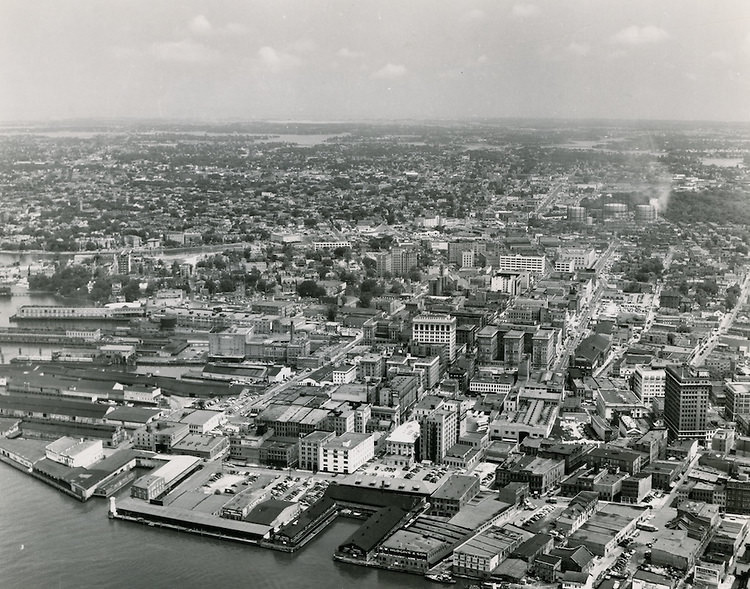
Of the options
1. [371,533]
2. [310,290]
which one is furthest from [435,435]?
[310,290]

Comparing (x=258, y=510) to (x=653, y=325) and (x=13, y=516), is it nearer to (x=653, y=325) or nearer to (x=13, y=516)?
(x=13, y=516)

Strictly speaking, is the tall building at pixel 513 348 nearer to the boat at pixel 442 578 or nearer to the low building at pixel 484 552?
the low building at pixel 484 552

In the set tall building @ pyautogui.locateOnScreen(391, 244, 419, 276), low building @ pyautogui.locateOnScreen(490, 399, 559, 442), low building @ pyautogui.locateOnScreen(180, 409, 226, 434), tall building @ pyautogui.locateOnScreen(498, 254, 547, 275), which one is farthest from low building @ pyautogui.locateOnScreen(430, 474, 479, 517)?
tall building @ pyautogui.locateOnScreen(498, 254, 547, 275)

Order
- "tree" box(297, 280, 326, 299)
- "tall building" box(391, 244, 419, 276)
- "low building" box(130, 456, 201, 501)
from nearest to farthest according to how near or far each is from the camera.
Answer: "low building" box(130, 456, 201, 501) → "tree" box(297, 280, 326, 299) → "tall building" box(391, 244, 419, 276)

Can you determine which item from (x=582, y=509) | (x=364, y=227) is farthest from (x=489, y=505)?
(x=364, y=227)

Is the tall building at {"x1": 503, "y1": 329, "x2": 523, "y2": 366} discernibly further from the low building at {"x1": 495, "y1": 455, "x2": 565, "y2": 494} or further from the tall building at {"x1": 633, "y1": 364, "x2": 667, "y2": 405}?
the low building at {"x1": 495, "y1": 455, "x2": 565, "y2": 494}

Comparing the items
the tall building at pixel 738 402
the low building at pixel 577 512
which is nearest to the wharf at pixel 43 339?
the low building at pixel 577 512
